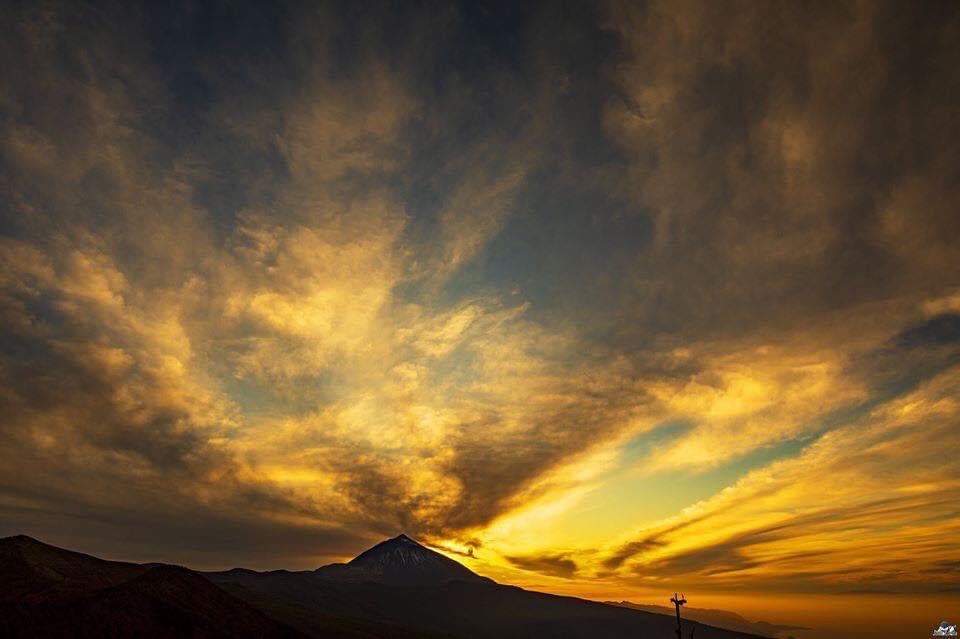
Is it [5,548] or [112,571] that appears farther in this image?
[112,571]

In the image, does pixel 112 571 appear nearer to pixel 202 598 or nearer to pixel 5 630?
pixel 202 598

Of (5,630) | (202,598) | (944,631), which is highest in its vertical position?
(944,631)

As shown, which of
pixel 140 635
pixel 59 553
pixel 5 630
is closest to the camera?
pixel 5 630

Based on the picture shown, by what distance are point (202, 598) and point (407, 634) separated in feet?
358

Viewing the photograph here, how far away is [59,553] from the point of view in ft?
292

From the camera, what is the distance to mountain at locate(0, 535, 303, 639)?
6122cm

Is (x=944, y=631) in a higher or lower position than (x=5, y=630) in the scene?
higher

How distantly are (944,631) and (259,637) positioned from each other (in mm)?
89679

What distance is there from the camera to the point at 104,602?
216 feet

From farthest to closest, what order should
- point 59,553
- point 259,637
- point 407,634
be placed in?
1. point 407,634
2. point 59,553
3. point 259,637

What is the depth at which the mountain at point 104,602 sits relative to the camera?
61.2m

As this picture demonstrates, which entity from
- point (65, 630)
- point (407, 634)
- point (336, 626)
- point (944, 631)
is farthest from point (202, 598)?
point (407, 634)

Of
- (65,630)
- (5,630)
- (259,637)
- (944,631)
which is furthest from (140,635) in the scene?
(944,631)

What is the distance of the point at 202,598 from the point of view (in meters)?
79.8
